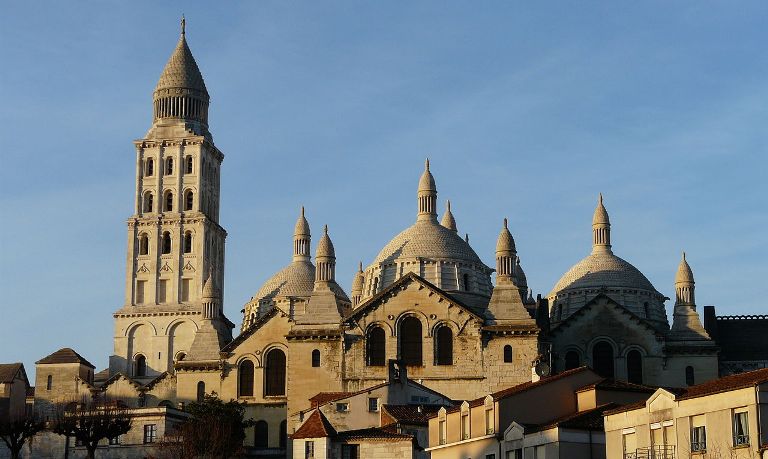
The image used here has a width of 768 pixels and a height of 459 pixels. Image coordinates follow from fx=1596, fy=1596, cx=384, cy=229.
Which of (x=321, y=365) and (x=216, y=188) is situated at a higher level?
(x=216, y=188)

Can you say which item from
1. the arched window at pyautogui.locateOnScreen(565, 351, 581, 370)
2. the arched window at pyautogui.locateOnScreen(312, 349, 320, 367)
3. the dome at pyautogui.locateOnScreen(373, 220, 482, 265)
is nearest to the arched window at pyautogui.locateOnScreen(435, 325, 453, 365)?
the arched window at pyautogui.locateOnScreen(312, 349, 320, 367)

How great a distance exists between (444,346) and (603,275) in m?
17.2

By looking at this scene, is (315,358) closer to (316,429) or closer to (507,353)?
(507,353)

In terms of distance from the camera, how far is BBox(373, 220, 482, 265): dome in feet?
297

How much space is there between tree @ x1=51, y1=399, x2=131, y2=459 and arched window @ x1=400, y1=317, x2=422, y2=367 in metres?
14.7

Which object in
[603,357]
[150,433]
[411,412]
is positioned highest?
[603,357]

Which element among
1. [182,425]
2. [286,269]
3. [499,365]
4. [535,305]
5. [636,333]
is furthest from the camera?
[286,269]

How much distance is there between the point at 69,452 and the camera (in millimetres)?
75625

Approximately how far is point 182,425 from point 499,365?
57.0 feet

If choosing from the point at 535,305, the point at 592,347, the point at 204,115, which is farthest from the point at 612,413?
the point at 204,115

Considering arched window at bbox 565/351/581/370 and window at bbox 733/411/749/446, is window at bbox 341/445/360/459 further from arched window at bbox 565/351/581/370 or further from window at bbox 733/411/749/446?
arched window at bbox 565/351/581/370

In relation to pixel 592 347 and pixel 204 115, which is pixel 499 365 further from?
pixel 204 115

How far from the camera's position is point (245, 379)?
301 ft

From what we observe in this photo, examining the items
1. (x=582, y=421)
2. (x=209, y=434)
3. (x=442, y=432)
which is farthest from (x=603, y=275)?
(x=582, y=421)
